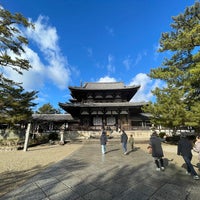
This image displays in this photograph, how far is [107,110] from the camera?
84.1 ft

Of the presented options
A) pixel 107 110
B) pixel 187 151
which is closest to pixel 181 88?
pixel 187 151

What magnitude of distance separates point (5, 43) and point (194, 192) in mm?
13786

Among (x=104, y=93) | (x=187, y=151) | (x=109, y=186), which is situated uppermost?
(x=104, y=93)

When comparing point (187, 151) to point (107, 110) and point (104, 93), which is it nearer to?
point (107, 110)

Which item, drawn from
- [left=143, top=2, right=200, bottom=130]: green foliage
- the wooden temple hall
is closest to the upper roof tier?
the wooden temple hall

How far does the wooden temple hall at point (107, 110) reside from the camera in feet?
79.7

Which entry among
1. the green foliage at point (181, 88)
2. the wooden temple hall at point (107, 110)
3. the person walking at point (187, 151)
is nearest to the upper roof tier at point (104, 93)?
the wooden temple hall at point (107, 110)

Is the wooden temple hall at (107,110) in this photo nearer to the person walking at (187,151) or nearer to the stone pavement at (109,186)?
the person walking at (187,151)

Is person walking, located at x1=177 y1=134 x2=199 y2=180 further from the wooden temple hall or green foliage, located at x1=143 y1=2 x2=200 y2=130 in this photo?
the wooden temple hall

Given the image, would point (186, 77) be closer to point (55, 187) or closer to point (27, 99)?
point (55, 187)

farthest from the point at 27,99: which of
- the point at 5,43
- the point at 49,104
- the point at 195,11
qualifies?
the point at 49,104

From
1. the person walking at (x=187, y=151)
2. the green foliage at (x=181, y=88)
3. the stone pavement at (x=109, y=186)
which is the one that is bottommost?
the stone pavement at (x=109, y=186)

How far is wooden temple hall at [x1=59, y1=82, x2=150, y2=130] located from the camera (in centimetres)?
2430

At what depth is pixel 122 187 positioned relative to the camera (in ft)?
14.5
